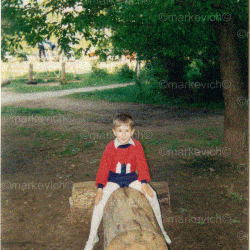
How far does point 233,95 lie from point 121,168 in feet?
12.9

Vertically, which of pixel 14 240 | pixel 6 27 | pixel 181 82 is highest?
pixel 6 27

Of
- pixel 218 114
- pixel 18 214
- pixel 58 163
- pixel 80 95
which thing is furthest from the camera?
pixel 80 95

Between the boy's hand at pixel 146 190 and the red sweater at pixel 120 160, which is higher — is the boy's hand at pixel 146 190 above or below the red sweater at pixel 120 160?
below

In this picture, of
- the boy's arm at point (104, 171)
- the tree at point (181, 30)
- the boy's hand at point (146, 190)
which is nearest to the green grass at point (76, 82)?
the tree at point (181, 30)

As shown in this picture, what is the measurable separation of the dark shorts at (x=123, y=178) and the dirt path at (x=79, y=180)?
43.5 inches

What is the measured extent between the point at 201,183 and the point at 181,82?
11323 millimetres

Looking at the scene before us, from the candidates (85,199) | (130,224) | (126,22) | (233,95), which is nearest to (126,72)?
(126,22)

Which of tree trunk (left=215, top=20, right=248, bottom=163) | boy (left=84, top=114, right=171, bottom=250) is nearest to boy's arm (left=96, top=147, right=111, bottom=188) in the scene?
boy (left=84, top=114, right=171, bottom=250)

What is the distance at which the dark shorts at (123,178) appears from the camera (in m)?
3.61

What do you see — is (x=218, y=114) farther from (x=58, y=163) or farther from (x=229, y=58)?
(x=58, y=163)

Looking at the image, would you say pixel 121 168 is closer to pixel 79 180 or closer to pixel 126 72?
pixel 79 180

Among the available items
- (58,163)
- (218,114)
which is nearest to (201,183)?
(58,163)

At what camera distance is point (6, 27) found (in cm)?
658

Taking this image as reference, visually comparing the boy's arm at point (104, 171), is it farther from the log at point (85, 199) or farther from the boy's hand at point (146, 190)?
the log at point (85, 199)
